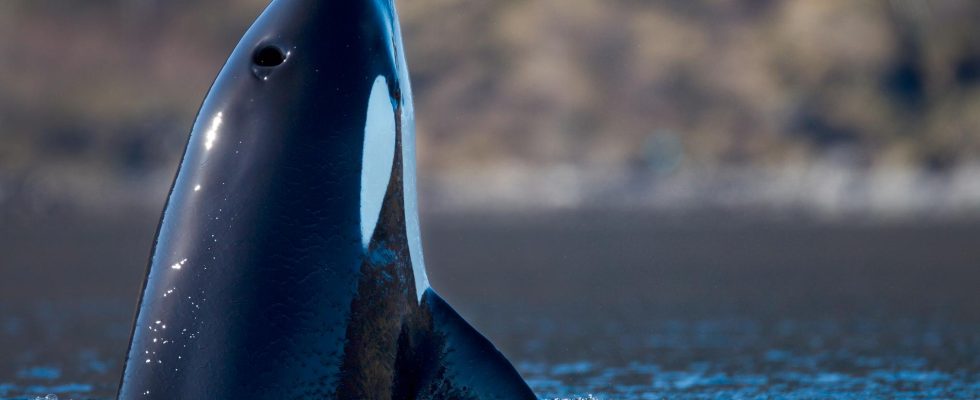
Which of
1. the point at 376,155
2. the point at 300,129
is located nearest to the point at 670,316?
the point at 376,155

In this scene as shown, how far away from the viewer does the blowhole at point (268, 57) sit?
8.54 m

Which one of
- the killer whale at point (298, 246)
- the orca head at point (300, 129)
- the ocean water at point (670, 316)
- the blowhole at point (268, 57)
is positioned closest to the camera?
the killer whale at point (298, 246)

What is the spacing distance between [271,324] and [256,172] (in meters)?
0.90

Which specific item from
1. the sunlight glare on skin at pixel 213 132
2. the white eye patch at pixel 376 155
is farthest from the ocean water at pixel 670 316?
the sunlight glare on skin at pixel 213 132

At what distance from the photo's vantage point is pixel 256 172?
8391mm

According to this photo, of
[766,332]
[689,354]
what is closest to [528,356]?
[689,354]

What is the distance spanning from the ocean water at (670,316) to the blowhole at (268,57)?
8.78 m

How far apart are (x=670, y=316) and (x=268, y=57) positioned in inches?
1032

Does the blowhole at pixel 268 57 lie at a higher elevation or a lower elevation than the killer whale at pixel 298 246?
higher

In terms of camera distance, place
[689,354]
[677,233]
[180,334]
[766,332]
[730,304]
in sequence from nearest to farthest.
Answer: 1. [180,334]
2. [689,354]
3. [766,332]
4. [730,304]
5. [677,233]

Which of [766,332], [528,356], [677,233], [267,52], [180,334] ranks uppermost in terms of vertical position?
[677,233]

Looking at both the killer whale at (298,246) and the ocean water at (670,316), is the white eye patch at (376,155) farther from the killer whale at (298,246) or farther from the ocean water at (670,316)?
the ocean water at (670,316)

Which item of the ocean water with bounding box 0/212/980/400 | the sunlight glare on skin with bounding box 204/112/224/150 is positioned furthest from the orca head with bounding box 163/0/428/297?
the ocean water with bounding box 0/212/980/400

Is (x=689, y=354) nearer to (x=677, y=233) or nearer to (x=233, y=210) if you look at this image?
(x=233, y=210)
